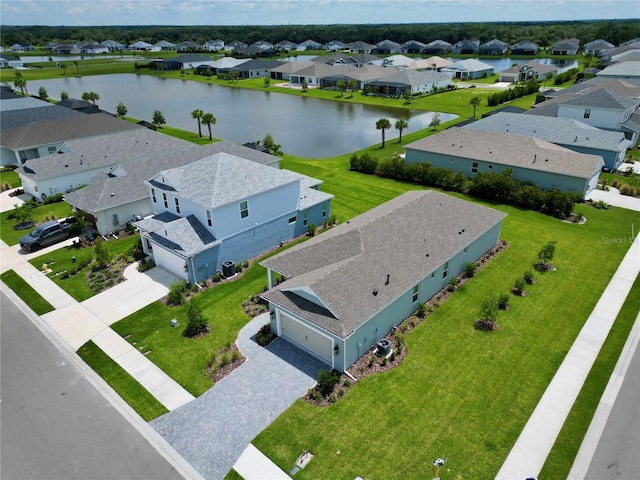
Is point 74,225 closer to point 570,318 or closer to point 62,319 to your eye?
point 62,319

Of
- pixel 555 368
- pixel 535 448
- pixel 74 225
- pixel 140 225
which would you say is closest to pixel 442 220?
pixel 555 368

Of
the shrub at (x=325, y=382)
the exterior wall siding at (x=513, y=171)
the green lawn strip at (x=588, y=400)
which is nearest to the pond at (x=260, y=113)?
the exterior wall siding at (x=513, y=171)

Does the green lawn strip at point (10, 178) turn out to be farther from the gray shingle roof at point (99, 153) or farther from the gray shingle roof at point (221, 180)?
the gray shingle roof at point (221, 180)

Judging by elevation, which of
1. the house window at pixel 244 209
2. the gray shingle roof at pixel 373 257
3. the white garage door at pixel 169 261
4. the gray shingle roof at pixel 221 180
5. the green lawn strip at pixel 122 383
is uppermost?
the gray shingle roof at pixel 221 180

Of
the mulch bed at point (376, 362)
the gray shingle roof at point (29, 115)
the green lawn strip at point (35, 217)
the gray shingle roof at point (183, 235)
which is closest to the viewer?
the mulch bed at point (376, 362)

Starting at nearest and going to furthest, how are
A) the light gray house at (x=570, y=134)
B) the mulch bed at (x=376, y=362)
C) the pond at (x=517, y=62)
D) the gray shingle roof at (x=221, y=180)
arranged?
the mulch bed at (x=376, y=362)
the gray shingle roof at (x=221, y=180)
the light gray house at (x=570, y=134)
the pond at (x=517, y=62)

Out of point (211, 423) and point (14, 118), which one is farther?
point (14, 118)

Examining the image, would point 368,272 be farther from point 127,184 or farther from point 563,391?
point 127,184
